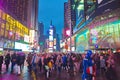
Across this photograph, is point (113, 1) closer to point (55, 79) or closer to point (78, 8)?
point (55, 79)

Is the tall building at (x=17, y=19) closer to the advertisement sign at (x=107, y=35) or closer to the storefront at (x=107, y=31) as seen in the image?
the storefront at (x=107, y=31)

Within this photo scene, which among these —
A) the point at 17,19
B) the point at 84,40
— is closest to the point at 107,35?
the point at 84,40

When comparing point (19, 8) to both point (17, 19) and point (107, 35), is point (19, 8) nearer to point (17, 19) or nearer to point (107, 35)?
point (17, 19)

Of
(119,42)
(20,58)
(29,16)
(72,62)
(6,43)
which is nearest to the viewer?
(72,62)

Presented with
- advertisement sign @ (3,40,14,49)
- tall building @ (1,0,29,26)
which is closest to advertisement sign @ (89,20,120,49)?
advertisement sign @ (3,40,14,49)

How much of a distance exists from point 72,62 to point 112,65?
793cm

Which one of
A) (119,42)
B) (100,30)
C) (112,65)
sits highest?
(100,30)

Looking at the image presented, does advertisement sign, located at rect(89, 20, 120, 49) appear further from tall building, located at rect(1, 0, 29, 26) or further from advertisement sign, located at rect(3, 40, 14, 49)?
tall building, located at rect(1, 0, 29, 26)

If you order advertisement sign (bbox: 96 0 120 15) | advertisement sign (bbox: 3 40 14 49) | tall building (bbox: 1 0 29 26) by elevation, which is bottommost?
advertisement sign (bbox: 3 40 14 49)

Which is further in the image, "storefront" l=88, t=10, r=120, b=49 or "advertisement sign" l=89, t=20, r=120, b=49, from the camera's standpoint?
"storefront" l=88, t=10, r=120, b=49

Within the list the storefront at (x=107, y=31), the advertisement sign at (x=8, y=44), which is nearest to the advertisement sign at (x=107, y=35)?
the storefront at (x=107, y=31)

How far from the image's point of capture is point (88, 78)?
1116 cm

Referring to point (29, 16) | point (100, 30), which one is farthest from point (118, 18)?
point (29, 16)

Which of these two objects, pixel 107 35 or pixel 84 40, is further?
pixel 84 40
